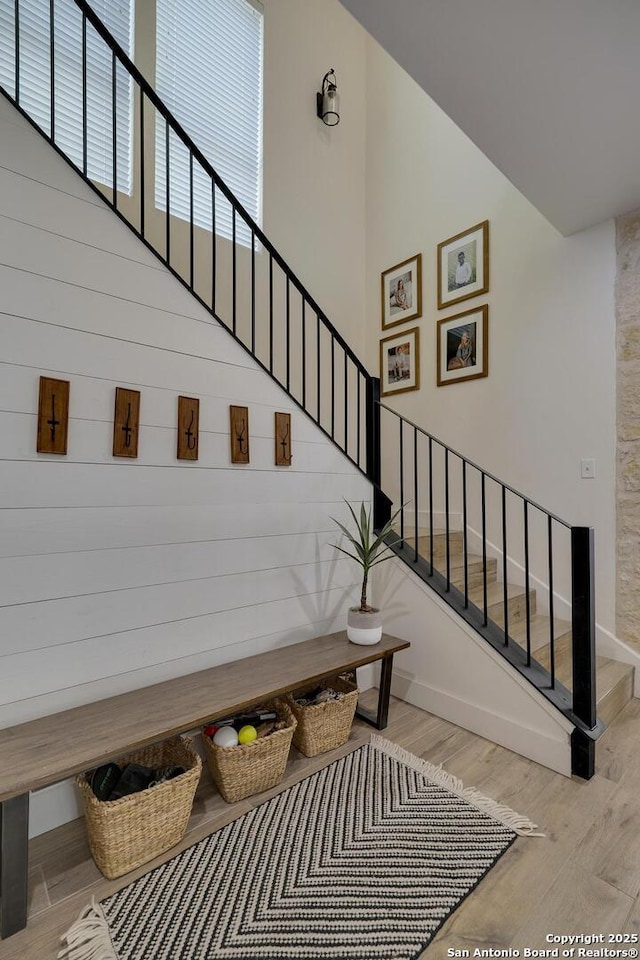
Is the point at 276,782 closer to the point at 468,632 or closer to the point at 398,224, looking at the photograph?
the point at 468,632

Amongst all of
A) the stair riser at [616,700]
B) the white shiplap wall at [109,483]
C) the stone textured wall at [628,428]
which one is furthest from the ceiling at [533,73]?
the stair riser at [616,700]

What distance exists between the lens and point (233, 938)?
1.30 meters

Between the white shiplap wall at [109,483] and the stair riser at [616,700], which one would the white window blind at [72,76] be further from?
the stair riser at [616,700]

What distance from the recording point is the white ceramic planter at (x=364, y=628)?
2328 millimetres

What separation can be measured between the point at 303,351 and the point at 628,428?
189 cm

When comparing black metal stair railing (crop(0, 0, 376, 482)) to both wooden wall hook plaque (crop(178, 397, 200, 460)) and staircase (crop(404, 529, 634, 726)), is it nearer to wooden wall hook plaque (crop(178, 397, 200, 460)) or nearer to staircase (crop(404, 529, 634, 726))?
wooden wall hook plaque (crop(178, 397, 200, 460))

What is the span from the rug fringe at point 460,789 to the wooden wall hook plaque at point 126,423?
1731 millimetres

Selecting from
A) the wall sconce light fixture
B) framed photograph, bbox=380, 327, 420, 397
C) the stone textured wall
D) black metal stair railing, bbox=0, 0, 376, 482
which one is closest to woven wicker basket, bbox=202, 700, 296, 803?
black metal stair railing, bbox=0, 0, 376, 482

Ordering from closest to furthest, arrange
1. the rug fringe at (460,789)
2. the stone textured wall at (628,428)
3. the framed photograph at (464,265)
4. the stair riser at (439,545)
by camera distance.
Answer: the rug fringe at (460,789) → the stone textured wall at (628,428) → the stair riser at (439,545) → the framed photograph at (464,265)

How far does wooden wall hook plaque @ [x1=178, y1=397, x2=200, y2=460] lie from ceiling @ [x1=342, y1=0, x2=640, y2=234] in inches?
58.1

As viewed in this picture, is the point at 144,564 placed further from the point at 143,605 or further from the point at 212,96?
the point at 212,96

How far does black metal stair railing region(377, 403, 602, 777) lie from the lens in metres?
1.98

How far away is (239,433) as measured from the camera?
2186 millimetres

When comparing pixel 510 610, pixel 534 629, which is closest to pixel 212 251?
pixel 510 610
